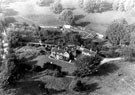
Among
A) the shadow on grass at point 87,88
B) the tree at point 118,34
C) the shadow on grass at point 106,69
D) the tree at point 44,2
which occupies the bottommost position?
the shadow on grass at point 87,88

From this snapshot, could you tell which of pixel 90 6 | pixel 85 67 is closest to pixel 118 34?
pixel 85 67

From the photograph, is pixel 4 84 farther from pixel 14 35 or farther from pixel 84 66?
pixel 14 35

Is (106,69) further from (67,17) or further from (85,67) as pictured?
(67,17)

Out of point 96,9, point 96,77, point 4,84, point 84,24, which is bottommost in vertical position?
point 96,77

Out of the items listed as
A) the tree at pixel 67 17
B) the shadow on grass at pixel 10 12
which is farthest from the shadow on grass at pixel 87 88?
the shadow on grass at pixel 10 12

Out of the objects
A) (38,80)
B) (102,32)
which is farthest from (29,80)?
(102,32)

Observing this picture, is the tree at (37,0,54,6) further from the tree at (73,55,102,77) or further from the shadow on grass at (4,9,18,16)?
the tree at (73,55,102,77)

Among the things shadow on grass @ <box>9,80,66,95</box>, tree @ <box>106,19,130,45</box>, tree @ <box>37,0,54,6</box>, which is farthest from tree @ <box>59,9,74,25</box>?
shadow on grass @ <box>9,80,66,95</box>

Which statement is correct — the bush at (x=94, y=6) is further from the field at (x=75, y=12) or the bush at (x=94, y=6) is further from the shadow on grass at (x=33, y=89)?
the shadow on grass at (x=33, y=89)
